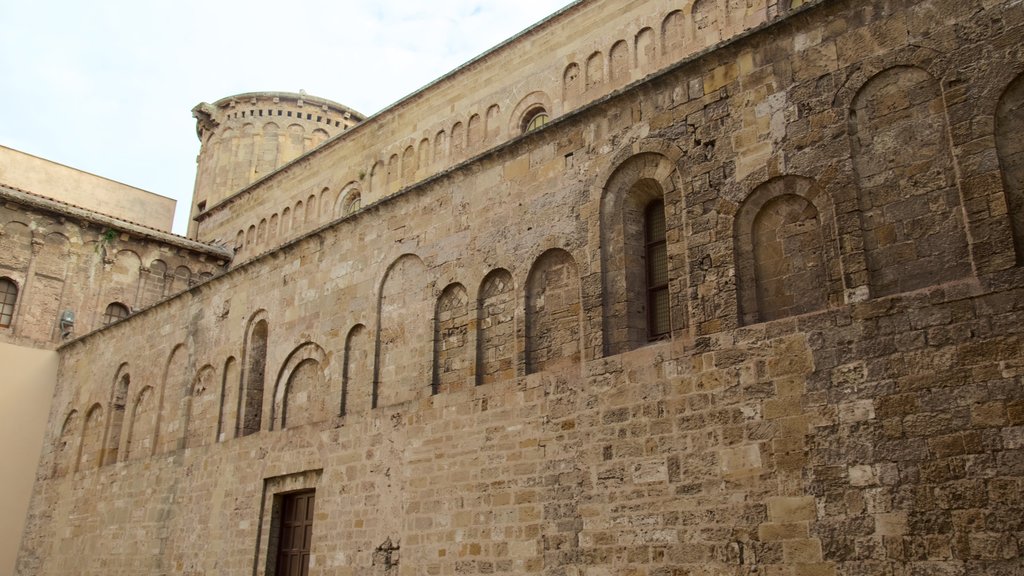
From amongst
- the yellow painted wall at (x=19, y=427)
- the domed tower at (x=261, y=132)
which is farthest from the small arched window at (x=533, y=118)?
the yellow painted wall at (x=19, y=427)

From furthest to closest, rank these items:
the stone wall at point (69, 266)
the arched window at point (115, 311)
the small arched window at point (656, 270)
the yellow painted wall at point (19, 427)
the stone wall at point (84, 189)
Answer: the stone wall at point (84, 189), the arched window at point (115, 311), the stone wall at point (69, 266), the yellow painted wall at point (19, 427), the small arched window at point (656, 270)

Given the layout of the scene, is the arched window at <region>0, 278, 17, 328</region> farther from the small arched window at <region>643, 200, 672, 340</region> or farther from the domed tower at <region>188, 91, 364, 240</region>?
the small arched window at <region>643, 200, 672, 340</region>

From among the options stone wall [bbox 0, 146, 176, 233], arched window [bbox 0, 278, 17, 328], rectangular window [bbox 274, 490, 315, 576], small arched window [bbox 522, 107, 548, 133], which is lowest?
rectangular window [bbox 274, 490, 315, 576]

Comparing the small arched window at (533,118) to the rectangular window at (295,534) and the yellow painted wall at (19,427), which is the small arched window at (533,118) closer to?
the rectangular window at (295,534)

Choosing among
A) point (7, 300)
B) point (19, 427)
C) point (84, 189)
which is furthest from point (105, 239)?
point (84, 189)

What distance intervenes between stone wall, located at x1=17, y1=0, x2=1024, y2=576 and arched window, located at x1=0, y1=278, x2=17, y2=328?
8666mm

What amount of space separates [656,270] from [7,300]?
14.9m

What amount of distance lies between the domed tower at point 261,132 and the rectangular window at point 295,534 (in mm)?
14249

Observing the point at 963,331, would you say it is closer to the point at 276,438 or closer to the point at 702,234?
the point at 702,234

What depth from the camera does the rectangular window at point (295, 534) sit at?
10.5 meters

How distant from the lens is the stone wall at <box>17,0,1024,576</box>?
5.79 meters

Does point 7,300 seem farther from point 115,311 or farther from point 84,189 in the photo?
point 84,189

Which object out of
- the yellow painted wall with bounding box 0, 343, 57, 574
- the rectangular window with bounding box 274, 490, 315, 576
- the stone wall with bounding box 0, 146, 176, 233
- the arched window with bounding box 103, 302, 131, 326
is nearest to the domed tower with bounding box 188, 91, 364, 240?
the stone wall with bounding box 0, 146, 176, 233

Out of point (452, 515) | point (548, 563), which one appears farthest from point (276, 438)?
point (548, 563)
